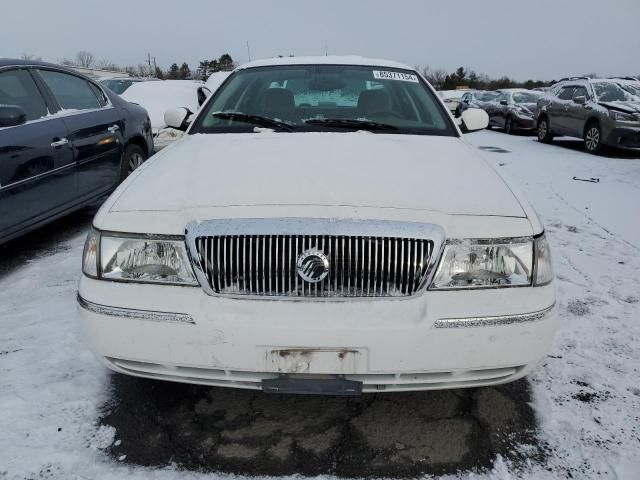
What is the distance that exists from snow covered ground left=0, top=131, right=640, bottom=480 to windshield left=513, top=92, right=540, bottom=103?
43.6ft

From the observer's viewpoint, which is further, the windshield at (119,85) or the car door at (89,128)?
the windshield at (119,85)

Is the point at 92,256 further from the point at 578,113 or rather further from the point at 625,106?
the point at 578,113

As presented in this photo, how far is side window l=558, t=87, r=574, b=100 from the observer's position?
11.9m

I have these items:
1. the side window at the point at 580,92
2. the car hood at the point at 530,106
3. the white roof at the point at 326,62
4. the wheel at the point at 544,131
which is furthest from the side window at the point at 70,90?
the car hood at the point at 530,106

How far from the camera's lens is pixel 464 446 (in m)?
2.04

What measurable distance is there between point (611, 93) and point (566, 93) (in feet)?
4.34

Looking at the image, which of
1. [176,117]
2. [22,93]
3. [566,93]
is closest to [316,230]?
[176,117]

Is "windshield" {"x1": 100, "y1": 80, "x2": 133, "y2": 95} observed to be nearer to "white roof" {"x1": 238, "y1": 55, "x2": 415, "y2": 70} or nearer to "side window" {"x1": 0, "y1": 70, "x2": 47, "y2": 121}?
"side window" {"x1": 0, "y1": 70, "x2": 47, "y2": 121}

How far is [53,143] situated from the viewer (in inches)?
161

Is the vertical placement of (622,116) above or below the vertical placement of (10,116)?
below

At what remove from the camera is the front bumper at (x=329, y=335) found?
5.82 ft

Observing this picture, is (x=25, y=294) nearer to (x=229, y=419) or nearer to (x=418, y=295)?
(x=229, y=419)

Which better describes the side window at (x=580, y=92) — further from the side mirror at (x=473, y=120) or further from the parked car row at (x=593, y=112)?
the side mirror at (x=473, y=120)

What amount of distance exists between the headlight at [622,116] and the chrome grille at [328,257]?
9.97 metres
